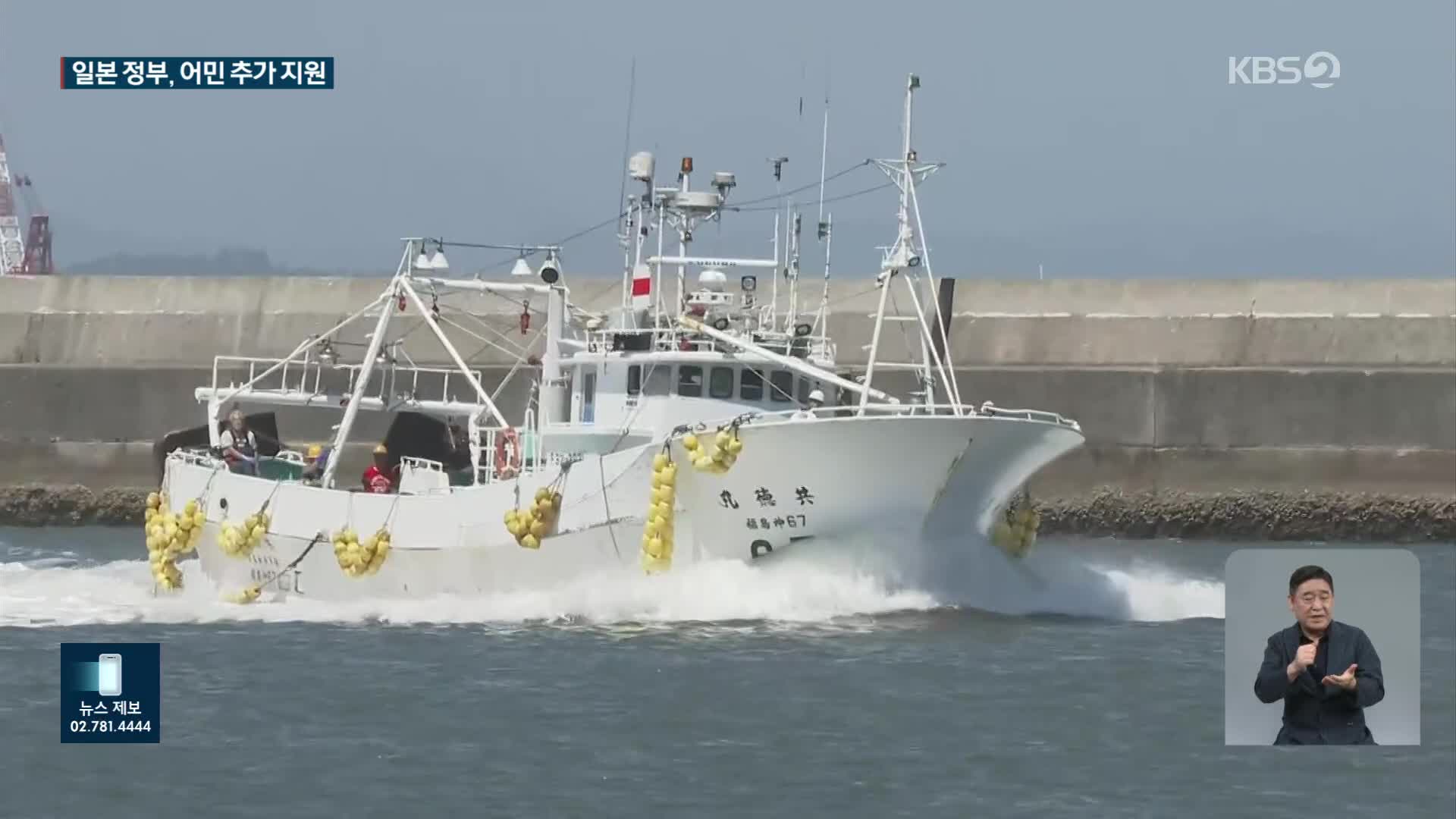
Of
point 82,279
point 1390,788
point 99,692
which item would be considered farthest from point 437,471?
point 82,279

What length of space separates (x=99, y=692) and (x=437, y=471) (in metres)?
9.20

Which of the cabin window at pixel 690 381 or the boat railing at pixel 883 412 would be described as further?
the cabin window at pixel 690 381

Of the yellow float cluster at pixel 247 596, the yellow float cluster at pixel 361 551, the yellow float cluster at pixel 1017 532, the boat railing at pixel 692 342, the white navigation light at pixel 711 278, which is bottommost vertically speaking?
the yellow float cluster at pixel 247 596

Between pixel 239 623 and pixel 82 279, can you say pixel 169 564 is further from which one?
pixel 82 279

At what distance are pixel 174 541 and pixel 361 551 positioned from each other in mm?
4062

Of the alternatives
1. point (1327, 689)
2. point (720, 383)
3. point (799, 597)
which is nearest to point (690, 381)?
point (720, 383)

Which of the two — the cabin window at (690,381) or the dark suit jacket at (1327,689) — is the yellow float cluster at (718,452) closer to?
the cabin window at (690,381)

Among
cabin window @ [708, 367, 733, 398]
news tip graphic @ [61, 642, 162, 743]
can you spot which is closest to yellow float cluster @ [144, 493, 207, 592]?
cabin window @ [708, 367, 733, 398]

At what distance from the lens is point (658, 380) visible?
77.8ft

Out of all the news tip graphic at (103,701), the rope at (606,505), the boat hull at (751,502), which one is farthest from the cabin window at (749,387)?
the news tip graphic at (103,701)

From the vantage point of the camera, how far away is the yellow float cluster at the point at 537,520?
22.7 m

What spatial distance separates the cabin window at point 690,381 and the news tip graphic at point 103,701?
810 cm

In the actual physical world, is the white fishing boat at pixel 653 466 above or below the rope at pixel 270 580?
above

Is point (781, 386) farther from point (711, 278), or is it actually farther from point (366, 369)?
point (366, 369)
